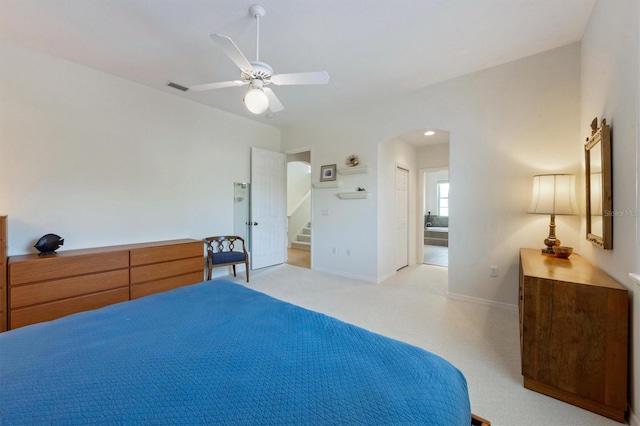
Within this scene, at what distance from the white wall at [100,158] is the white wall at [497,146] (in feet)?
9.57

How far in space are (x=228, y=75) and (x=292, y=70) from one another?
0.84m

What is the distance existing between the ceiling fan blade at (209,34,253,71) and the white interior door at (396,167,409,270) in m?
3.57

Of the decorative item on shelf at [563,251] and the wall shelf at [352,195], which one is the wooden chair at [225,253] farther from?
the decorative item on shelf at [563,251]

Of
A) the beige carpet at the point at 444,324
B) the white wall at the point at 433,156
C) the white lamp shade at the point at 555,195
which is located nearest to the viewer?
the beige carpet at the point at 444,324

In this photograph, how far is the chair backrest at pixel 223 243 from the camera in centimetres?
417

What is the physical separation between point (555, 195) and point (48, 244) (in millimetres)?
5262

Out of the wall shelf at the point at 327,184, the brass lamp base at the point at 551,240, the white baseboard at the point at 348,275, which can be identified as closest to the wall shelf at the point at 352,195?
the wall shelf at the point at 327,184

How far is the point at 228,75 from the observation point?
3225 millimetres

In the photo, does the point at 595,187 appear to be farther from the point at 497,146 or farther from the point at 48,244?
the point at 48,244

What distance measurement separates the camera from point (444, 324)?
8.92 ft

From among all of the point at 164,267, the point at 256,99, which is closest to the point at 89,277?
the point at 164,267

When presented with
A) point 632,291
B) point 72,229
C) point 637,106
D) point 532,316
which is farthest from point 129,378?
point 72,229

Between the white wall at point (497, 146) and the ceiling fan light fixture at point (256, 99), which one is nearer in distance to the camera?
the ceiling fan light fixture at point (256, 99)

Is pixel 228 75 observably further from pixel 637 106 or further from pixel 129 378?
pixel 637 106
